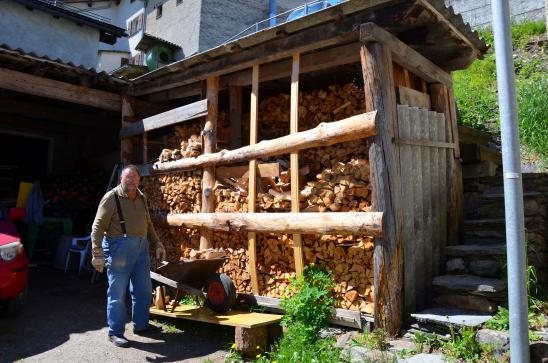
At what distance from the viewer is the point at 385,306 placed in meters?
4.28

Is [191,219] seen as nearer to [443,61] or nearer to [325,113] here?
[325,113]

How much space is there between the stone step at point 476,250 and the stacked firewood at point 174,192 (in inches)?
137

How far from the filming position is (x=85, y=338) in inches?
199

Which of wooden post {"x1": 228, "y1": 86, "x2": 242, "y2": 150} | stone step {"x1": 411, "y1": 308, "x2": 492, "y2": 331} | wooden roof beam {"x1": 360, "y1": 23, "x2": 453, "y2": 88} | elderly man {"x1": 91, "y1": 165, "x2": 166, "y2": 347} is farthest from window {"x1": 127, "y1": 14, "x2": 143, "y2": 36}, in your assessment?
stone step {"x1": 411, "y1": 308, "x2": 492, "y2": 331}

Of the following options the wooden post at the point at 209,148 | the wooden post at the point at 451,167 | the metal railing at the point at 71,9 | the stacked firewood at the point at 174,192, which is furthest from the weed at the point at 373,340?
the metal railing at the point at 71,9

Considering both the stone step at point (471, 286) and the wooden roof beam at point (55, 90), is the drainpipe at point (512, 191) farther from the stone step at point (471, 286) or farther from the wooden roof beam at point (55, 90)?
the wooden roof beam at point (55, 90)

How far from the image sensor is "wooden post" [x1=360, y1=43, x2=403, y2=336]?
429 cm

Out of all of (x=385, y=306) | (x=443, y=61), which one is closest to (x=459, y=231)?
(x=385, y=306)

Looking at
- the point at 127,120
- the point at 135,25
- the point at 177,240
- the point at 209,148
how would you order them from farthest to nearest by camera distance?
the point at 135,25 → the point at 127,120 → the point at 177,240 → the point at 209,148

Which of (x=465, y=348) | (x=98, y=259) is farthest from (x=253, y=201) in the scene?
(x=465, y=348)

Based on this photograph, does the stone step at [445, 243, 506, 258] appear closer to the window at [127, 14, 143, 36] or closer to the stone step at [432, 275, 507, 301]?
the stone step at [432, 275, 507, 301]

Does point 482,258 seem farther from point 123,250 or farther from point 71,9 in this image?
point 71,9

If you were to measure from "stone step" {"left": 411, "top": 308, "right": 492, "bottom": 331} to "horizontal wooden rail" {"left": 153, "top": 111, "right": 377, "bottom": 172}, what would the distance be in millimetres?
1819

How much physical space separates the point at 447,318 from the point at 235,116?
13.6ft
